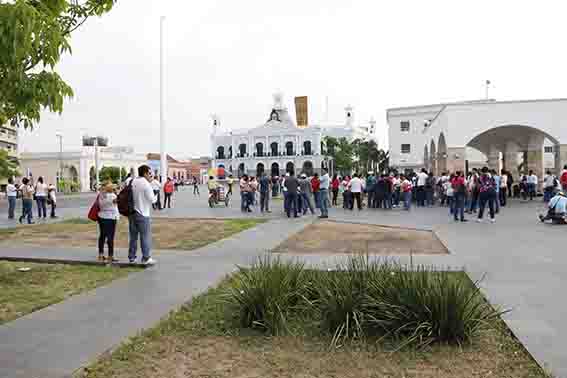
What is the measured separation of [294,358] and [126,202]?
4851 millimetres

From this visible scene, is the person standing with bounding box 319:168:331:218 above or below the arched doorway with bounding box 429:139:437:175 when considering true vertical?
below

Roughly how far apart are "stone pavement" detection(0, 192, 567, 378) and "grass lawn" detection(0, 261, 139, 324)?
0.94 feet

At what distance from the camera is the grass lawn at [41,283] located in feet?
18.3

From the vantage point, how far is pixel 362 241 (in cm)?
1043

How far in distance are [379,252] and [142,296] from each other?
455cm

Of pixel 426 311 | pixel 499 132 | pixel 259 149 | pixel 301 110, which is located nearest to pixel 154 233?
pixel 426 311

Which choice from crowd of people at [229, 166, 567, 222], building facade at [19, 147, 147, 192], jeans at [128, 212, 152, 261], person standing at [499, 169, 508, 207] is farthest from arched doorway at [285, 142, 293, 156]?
jeans at [128, 212, 152, 261]

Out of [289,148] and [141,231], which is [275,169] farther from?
[141,231]

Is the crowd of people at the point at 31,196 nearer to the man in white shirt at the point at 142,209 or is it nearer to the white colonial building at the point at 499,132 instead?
the man in white shirt at the point at 142,209

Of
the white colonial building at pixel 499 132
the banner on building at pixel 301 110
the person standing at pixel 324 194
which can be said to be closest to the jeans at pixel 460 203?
the person standing at pixel 324 194

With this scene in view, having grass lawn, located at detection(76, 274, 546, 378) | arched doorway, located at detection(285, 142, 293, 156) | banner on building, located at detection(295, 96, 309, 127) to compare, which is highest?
banner on building, located at detection(295, 96, 309, 127)

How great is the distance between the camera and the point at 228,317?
15.5 feet

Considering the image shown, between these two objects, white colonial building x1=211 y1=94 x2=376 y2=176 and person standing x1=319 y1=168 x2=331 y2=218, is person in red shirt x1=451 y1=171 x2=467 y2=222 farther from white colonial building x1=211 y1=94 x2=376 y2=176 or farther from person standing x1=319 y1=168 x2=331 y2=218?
white colonial building x1=211 y1=94 x2=376 y2=176

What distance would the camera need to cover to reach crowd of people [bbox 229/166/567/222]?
48.0 ft
